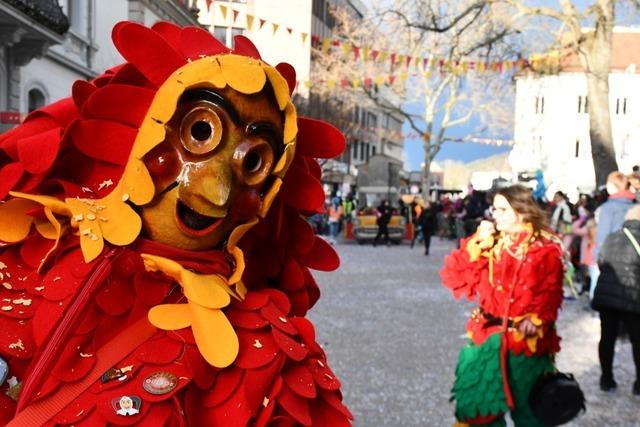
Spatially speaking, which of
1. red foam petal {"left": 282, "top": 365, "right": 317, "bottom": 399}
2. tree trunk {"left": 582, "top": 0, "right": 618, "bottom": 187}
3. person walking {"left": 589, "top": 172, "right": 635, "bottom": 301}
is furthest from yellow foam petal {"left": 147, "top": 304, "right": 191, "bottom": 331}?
tree trunk {"left": 582, "top": 0, "right": 618, "bottom": 187}

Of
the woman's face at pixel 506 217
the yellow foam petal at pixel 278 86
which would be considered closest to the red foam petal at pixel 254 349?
the yellow foam petal at pixel 278 86

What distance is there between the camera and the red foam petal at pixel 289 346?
1188mm

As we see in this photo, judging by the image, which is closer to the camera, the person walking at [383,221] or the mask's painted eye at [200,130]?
the mask's painted eye at [200,130]

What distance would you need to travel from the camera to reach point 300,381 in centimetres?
118

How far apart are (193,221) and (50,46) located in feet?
40.5

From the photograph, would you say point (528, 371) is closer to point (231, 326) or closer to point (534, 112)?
point (231, 326)

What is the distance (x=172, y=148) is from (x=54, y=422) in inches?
21.3

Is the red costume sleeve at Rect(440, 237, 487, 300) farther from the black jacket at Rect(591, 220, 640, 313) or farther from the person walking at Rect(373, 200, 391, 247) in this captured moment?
the person walking at Rect(373, 200, 391, 247)

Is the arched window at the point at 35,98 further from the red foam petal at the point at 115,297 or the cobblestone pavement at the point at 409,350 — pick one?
the red foam petal at the point at 115,297

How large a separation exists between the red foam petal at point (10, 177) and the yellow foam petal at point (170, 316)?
1.47ft

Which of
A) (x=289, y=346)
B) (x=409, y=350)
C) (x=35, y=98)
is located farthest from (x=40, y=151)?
(x=35, y=98)

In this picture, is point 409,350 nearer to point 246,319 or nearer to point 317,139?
point 317,139

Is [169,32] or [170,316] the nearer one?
[170,316]

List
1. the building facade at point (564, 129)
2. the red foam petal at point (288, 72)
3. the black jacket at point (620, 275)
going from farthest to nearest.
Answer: the building facade at point (564, 129) → the black jacket at point (620, 275) → the red foam petal at point (288, 72)
